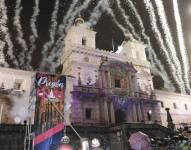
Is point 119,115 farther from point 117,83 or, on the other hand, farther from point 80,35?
point 80,35

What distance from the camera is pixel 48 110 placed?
19562 millimetres

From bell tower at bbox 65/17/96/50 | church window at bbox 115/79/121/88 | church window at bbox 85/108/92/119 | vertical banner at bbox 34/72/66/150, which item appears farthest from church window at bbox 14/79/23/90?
church window at bbox 115/79/121/88

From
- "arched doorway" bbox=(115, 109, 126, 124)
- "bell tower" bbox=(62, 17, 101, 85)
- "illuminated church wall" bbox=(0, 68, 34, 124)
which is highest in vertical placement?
"bell tower" bbox=(62, 17, 101, 85)

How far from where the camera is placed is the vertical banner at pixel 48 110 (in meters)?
18.0

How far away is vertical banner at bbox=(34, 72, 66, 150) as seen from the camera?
18000 mm

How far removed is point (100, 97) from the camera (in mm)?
30297

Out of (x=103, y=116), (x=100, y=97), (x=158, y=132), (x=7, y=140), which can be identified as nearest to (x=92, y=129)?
(x=103, y=116)

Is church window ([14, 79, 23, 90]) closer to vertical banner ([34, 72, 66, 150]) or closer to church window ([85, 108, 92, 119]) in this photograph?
church window ([85, 108, 92, 119])

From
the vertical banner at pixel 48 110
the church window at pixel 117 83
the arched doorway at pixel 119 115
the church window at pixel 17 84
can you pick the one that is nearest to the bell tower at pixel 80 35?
the church window at pixel 117 83

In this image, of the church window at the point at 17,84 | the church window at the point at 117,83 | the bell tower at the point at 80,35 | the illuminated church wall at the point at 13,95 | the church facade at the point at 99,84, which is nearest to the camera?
the illuminated church wall at the point at 13,95

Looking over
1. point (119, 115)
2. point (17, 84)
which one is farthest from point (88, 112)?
point (17, 84)

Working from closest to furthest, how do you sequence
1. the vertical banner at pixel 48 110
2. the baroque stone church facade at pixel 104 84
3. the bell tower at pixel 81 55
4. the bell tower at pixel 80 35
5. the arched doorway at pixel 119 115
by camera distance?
the vertical banner at pixel 48 110 < the baroque stone church facade at pixel 104 84 < the bell tower at pixel 81 55 < the arched doorway at pixel 119 115 < the bell tower at pixel 80 35

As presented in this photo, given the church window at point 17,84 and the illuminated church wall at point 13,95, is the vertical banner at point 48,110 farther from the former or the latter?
the church window at point 17,84

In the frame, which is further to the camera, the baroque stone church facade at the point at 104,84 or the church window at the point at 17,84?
the church window at the point at 17,84
